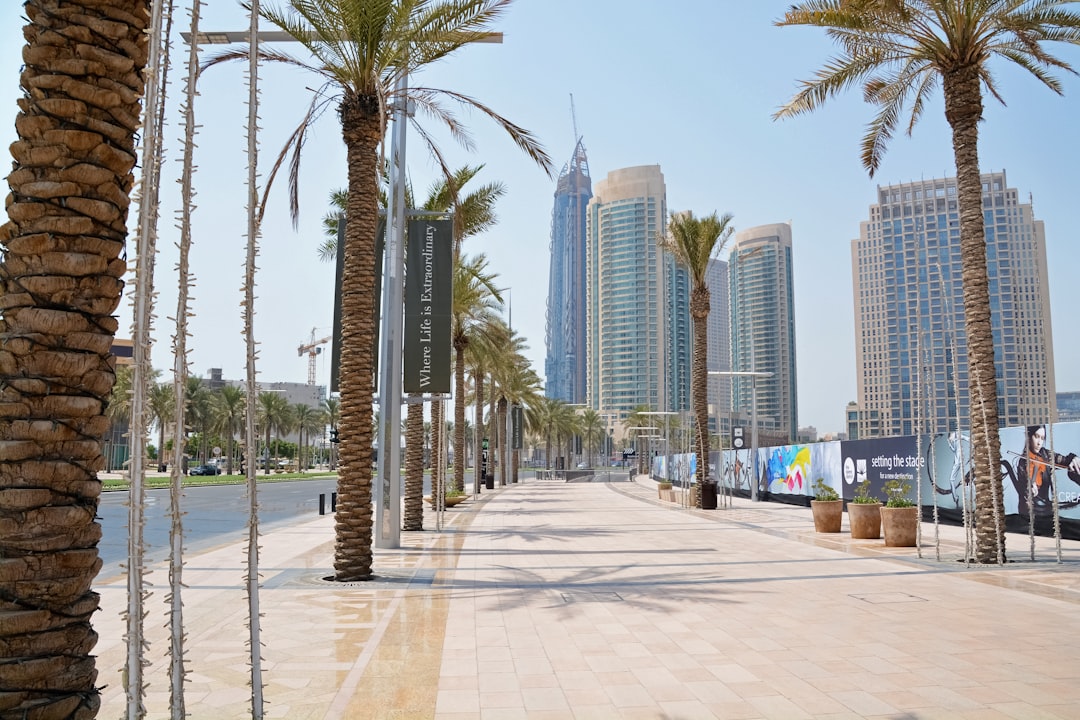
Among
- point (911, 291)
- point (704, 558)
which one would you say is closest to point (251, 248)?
point (704, 558)

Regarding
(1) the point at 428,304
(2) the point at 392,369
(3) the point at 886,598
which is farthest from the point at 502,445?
(3) the point at 886,598

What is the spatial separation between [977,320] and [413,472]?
42.2 feet

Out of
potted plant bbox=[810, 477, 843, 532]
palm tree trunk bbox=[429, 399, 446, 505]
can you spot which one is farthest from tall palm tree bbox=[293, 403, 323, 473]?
potted plant bbox=[810, 477, 843, 532]

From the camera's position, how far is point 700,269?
92.1 feet

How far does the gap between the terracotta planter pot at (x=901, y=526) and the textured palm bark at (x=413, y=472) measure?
1024 cm

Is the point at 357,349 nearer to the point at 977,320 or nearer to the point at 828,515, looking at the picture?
the point at 977,320

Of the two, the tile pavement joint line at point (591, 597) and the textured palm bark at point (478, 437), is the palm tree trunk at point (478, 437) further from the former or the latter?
the tile pavement joint line at point (591, 597)

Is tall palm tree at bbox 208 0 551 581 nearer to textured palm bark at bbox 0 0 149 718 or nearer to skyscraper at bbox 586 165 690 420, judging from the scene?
textured palm bark at bbox 0 0 149 718

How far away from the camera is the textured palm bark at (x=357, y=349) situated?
11.2 m

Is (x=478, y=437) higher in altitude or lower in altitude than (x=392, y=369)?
lower

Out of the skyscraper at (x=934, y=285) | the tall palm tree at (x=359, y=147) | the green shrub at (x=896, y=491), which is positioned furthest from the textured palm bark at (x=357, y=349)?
the skyscraper at (x=934, y=285)

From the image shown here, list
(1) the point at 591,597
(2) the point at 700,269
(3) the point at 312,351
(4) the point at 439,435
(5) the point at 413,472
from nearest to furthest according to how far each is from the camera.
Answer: (1) the point at 591,597 → (5) the point at 413,472 → (4) the point at 439,435 → (2) the point at 700,269 → (3) the point at 312,351

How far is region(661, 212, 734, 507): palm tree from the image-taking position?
27703mm

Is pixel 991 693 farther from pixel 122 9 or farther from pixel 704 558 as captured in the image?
pixel 704 558
